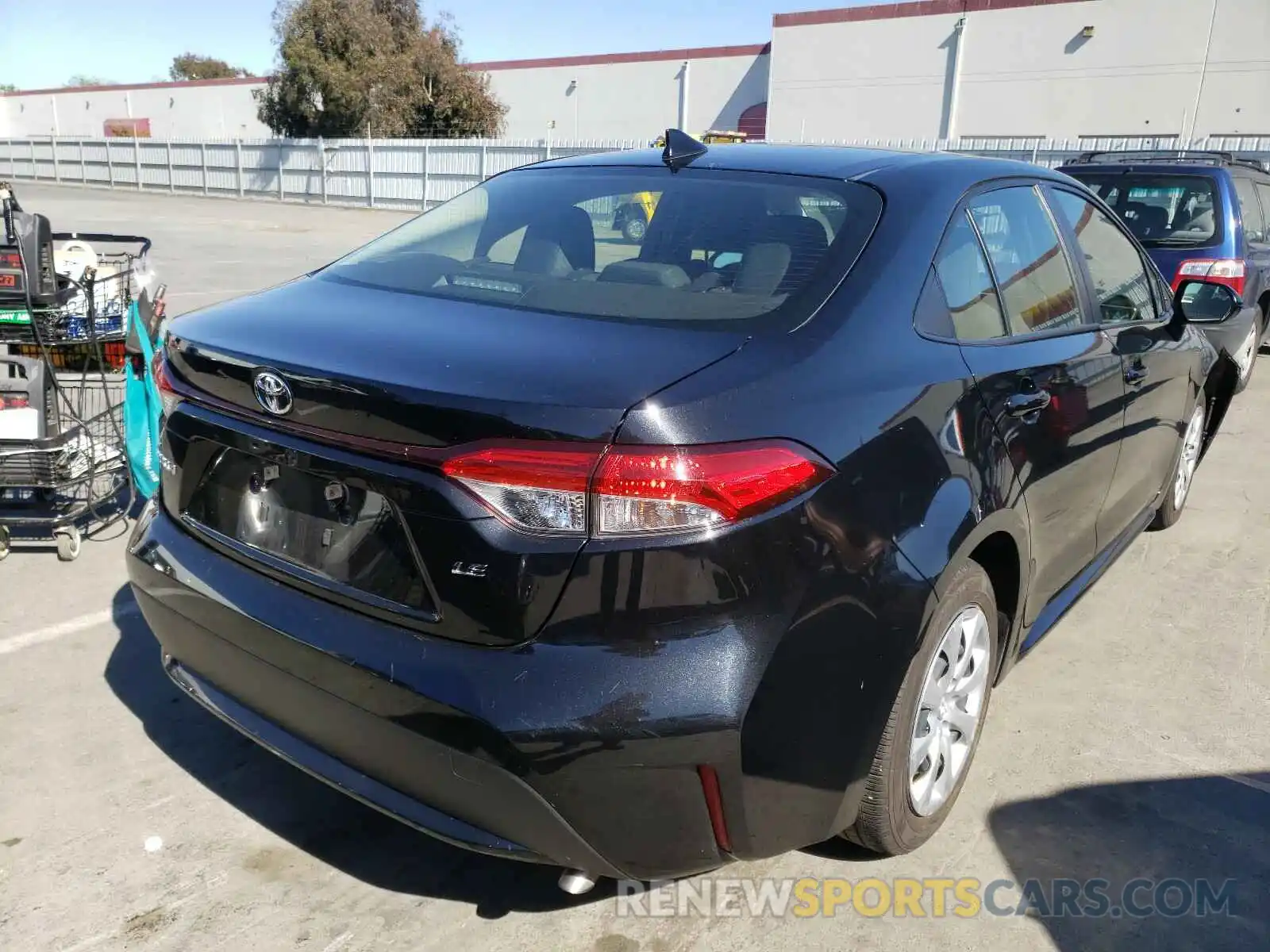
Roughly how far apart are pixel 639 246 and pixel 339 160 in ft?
105

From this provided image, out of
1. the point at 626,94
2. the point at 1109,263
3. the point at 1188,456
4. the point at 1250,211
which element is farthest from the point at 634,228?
the point at 626,94

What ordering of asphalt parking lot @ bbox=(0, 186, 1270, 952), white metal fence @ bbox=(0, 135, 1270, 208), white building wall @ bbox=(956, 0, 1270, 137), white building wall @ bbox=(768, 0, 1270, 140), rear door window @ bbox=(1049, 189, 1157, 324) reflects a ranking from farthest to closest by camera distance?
white building wall @ bbox=(768, 0, 1270, 140)
white building wall @ bbox=(956, 0, 1270, 137)
white metal fence @ bbox=(0, 135, 1270, 208)
rear door window @ bbox=(1049, 189, 1157, 324)
asphalt parking lot @ bbox=(0, 186, 1270, 952)

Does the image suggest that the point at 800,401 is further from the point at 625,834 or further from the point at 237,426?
the point at 237,426

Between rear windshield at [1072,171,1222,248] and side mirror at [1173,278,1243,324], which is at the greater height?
rear windshield at [1072,171,1222,248]

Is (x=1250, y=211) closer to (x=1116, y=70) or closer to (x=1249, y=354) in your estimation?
(x=1249, y=354)

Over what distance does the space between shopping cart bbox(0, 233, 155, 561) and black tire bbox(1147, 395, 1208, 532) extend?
15.0ft

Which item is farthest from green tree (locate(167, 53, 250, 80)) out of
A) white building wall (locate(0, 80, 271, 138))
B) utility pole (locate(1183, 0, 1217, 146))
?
utility pole (locate(1183, 0, 1217, 146))

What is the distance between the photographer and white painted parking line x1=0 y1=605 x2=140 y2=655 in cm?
365

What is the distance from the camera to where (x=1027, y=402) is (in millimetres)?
2674

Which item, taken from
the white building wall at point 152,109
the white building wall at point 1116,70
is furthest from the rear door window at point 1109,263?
the white building wall at point 152,109

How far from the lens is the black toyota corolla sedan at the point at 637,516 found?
1.83 meters

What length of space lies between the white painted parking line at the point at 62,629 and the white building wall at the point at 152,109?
4799cm

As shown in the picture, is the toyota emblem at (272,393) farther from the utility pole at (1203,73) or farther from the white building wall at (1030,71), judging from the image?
the white building wall at (1030,71)

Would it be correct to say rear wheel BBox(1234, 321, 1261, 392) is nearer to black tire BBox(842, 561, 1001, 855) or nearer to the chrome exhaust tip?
black tire BBox(842, 561, 1001, 855)
